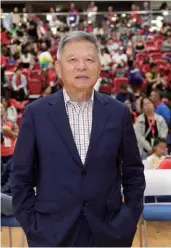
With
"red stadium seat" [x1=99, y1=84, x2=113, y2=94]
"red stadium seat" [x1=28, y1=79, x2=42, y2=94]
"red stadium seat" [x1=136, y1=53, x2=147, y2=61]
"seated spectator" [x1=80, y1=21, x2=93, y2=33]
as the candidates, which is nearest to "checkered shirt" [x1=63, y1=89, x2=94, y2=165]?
"red stadium seat" [x1=99, y1=84, x2=113, y2=94]

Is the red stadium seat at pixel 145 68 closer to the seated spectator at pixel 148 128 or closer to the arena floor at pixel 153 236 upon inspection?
the seated spectator at pixel 148 128

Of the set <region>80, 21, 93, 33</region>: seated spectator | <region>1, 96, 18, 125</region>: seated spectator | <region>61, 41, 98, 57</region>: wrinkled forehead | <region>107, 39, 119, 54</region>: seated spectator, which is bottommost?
<region>1, 96, 18, 125</region>: seated spectator

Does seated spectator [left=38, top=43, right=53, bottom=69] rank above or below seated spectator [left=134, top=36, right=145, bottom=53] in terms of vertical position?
below

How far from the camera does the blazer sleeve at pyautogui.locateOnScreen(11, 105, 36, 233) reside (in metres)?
1.65

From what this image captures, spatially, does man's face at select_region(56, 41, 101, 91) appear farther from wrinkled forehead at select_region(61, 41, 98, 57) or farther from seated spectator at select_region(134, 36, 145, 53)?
seated spectator at select_region(134, 36, 145, 53)

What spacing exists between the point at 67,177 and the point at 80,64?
1.23ft

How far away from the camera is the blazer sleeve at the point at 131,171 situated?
1714 mm

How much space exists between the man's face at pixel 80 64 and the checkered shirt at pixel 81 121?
0.08m

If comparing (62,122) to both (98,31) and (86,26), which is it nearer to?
(86,26)

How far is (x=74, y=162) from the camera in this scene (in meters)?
1.60

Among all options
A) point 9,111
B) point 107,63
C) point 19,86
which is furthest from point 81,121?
point 107,63

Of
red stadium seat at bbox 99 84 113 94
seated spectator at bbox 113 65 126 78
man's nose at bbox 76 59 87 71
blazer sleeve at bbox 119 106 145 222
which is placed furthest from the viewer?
seated spectator at bbox 113 65 126 78

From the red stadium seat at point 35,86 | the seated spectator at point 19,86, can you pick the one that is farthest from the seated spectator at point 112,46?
the seated spectator at point 19,86

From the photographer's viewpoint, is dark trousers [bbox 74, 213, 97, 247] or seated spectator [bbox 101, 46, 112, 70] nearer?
dark trousers [bbox 74, 213, 97, 247]
